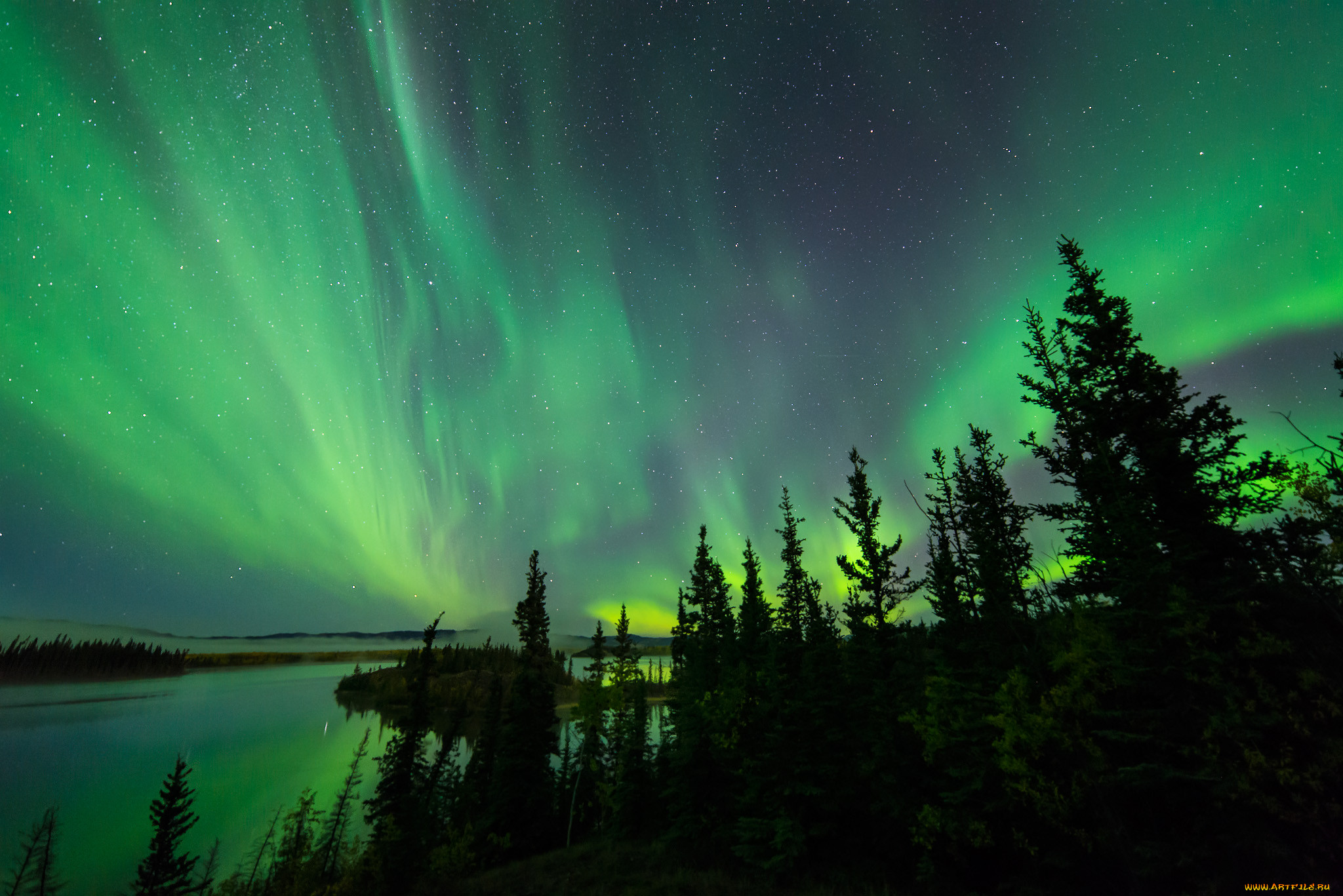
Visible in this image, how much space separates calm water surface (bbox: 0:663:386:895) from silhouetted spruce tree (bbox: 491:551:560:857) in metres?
33.5

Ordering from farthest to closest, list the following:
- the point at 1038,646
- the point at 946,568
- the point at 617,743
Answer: the point at 617,743, the point at 946,568, the point at 1038,646

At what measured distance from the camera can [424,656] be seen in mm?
39469

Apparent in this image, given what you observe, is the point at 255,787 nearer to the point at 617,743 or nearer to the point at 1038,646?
the point at 617,743

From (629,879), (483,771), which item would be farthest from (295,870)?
(629,879)

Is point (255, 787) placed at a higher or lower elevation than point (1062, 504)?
lower

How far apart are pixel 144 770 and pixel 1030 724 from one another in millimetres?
134749

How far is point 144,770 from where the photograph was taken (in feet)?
289

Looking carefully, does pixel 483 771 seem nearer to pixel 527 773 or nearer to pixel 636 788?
pixel 527 773

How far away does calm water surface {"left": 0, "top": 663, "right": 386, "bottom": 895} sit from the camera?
54219 mm

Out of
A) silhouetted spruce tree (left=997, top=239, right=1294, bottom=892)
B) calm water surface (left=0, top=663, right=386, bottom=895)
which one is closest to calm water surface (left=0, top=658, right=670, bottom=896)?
calm water surface (left=0, top=663, right=386, bottom=895)

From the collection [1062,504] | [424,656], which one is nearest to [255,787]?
[424,656]

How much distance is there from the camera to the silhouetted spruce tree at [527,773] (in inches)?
1490

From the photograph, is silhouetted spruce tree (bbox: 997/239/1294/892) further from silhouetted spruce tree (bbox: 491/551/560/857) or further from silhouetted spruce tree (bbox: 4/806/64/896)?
silhouetted spruce tree (bbox: 4/806/64/896)

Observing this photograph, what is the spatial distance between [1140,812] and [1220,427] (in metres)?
12.3
